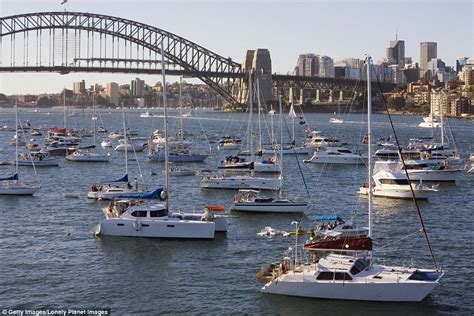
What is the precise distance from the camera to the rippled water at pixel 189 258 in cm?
2016

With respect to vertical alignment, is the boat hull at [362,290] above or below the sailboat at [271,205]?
below

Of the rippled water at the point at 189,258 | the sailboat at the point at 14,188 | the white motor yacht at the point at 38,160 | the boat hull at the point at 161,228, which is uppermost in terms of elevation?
the white motor yacht at the point at 38,160

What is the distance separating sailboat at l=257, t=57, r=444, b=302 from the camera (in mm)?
19422

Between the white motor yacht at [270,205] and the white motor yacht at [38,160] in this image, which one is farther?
the white motor yacht at [38,160]

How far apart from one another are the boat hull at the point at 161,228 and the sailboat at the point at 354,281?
6868mm

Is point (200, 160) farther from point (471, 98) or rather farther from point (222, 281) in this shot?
point (471, 98)

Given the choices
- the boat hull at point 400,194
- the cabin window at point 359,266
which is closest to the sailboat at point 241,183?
the boat hull at point 400,194

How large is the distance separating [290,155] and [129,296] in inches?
1777

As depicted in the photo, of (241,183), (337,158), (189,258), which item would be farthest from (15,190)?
(337,158)

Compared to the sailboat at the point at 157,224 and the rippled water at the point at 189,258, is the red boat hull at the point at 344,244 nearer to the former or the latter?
the rippled water at the point at 189,258

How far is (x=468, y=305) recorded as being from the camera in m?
19.9

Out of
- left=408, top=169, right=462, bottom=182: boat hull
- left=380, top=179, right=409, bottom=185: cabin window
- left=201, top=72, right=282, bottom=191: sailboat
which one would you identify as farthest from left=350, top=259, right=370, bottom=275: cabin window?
left=408, top=169, right=462, bottom=182: boat hull

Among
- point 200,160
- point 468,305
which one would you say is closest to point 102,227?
point 468,305

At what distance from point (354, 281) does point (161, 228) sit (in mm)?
9313
